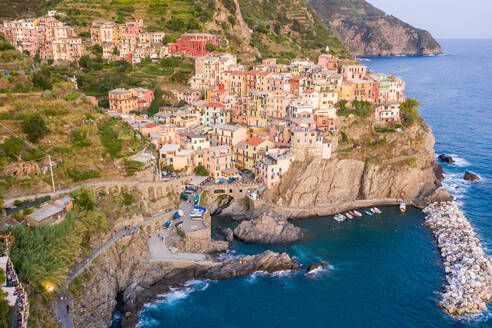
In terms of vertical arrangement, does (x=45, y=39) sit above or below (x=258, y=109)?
above

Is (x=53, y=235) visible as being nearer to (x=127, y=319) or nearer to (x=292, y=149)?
(x=127, y=319)

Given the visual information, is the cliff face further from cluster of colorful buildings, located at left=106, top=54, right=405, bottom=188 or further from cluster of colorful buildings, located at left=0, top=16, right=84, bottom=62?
cluster of colorful buildings, located at left=0, top=16, right=84, bottom=62

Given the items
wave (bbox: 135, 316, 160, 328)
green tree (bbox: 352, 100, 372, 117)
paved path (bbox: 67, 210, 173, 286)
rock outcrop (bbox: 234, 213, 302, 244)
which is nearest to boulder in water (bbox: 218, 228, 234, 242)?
rock outcrop (bbox: 234, 213, 302, 244)

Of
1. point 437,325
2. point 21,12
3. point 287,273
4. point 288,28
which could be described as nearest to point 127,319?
point 287,273

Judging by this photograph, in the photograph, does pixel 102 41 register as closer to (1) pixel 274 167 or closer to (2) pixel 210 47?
(2) pixel 210 47

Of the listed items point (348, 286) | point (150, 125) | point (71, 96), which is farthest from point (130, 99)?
point (348, 286)

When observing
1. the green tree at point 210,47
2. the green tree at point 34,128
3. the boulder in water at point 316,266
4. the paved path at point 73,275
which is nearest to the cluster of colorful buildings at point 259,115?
the green tree at point 210,47
